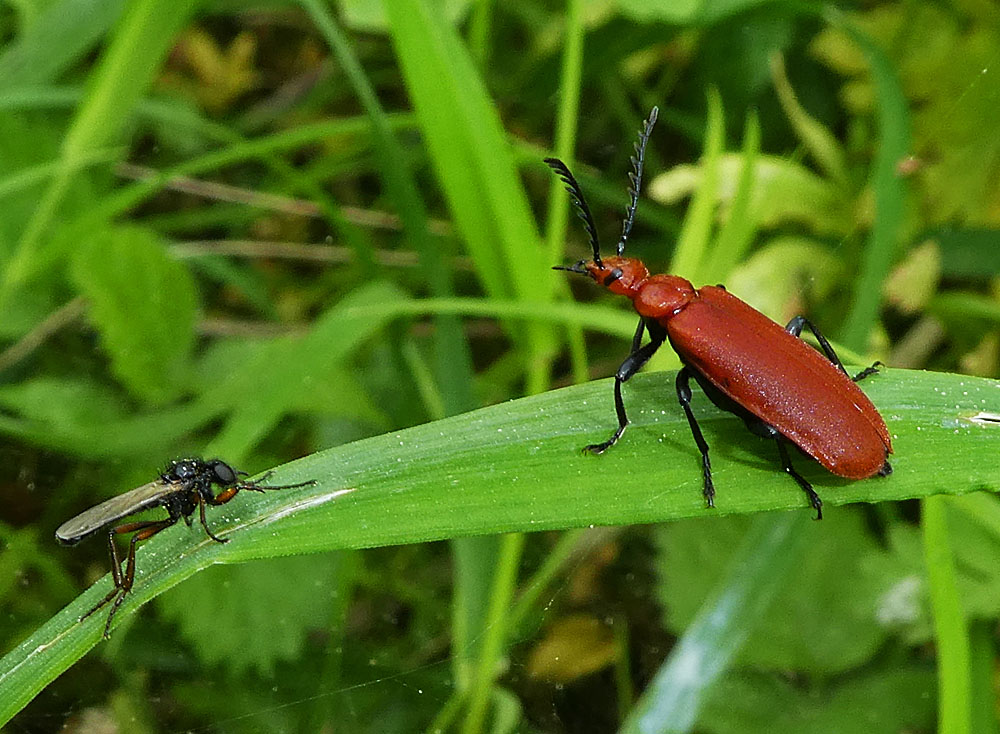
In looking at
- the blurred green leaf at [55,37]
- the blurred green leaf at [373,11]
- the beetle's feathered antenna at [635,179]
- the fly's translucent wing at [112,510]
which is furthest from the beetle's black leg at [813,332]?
the blurred green leaf at [55,37]

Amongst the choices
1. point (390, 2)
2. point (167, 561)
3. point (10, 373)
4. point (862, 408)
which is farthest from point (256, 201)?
point (862, 408)

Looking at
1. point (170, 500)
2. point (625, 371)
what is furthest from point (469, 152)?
point (170, 500)

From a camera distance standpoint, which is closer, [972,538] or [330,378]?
[972,538]

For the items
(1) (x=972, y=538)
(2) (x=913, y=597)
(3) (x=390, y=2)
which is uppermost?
(3) (x=390, y=2)

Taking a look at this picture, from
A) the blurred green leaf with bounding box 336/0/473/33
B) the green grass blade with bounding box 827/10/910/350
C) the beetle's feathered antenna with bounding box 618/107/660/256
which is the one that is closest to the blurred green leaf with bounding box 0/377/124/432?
the blurred green leaf with bounding box 336/0/473/33

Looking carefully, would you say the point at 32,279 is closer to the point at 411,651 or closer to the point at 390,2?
the point at 390,2

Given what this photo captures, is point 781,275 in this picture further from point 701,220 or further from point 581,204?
point 581,204
